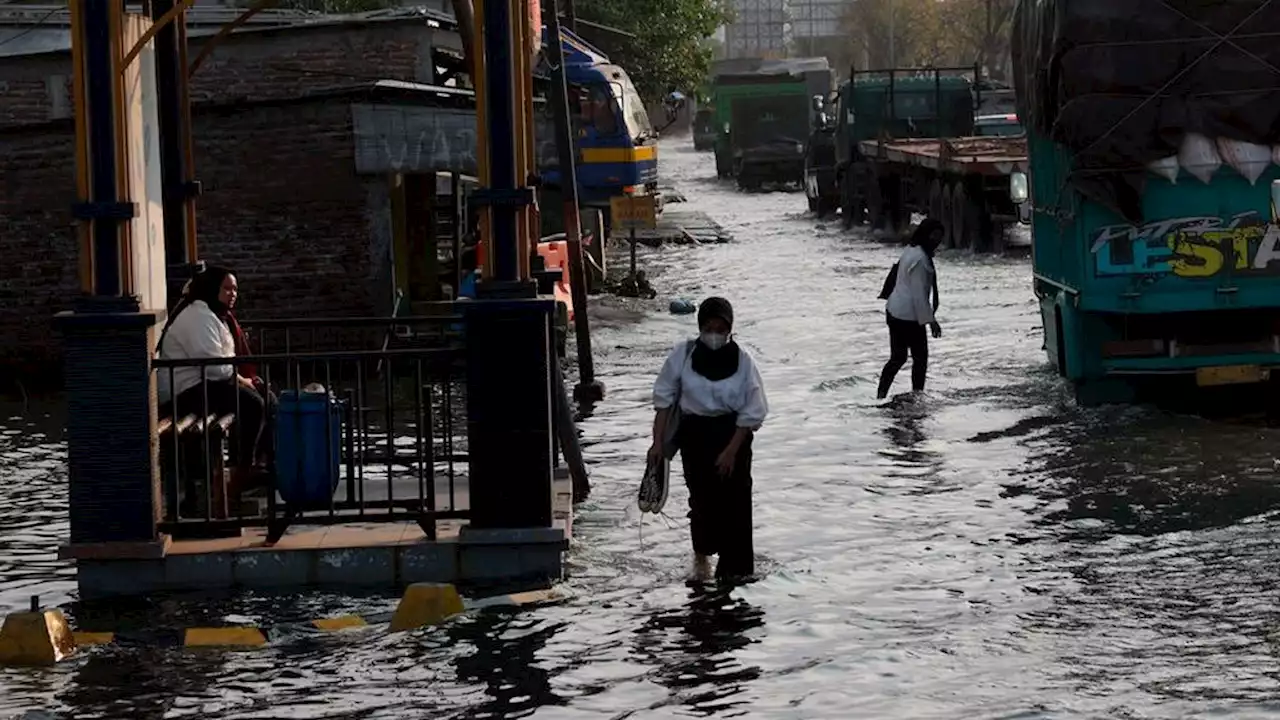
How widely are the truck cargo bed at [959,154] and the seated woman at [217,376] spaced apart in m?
19.9

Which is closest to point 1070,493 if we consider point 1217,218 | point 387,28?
point 1217,218

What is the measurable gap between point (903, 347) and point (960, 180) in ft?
55.7

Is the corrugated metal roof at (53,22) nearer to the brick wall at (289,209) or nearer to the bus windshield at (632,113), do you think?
the bus windshield at (632,113)

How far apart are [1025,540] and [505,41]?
12.3 ft

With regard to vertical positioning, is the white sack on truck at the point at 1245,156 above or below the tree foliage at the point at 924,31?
below

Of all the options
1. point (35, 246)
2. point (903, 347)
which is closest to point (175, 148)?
point (903, 347)

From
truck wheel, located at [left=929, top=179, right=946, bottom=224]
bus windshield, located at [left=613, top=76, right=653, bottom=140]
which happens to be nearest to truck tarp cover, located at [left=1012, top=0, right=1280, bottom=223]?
truck wheel, located at [left=929, top=179, right=946, bottom=224]

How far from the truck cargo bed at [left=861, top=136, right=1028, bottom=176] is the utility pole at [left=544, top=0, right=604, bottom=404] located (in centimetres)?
1323

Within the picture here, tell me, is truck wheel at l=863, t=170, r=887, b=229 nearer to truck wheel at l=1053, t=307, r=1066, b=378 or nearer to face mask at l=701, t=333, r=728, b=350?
truck wheel at l=1053, t=307, r=1066, b=378

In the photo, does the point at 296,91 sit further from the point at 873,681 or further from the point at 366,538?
the point at 873,681

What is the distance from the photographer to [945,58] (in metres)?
129

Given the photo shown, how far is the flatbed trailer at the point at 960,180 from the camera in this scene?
33750mm

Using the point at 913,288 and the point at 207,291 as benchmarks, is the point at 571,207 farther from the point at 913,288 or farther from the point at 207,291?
the point at 207,291

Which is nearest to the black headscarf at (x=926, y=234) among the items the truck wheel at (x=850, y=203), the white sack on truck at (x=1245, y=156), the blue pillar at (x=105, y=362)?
the white sack on truck at (x=1245, y=156)
